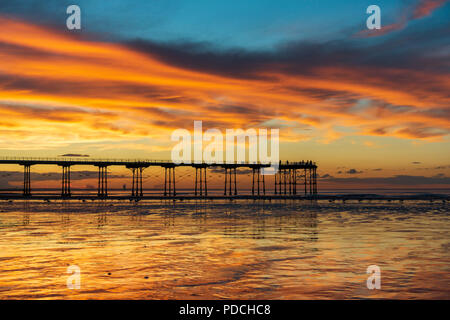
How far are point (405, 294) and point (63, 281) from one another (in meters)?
8.37

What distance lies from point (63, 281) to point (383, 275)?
336 inches

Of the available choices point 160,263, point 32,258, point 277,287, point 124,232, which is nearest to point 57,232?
point 124,232

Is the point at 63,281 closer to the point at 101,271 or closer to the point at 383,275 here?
the point at 101,271

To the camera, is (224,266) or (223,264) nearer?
(224,266)

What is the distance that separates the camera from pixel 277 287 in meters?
10.8

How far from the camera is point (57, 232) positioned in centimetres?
2370
